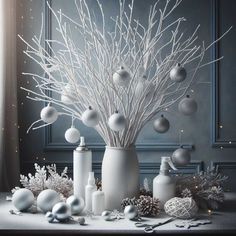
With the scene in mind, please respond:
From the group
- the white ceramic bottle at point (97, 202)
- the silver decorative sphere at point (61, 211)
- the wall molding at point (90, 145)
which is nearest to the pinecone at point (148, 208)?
the white ceramic bottle at point (97, 202)

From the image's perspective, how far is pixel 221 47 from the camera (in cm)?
255

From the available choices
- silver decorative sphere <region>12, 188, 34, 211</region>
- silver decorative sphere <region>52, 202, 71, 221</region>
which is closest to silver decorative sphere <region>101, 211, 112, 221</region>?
silver decorative sphere <region>52, 202, 71, 221</region>

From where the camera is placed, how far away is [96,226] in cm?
141

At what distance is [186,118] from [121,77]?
1108 millimetres

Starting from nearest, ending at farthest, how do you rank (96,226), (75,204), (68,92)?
(96,226) → (75,204) → (68,92)

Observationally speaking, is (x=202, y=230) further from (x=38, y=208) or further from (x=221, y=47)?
(x=221, y=47)

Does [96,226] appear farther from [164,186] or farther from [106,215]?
[164,186]

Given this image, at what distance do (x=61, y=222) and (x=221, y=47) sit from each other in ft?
4.92

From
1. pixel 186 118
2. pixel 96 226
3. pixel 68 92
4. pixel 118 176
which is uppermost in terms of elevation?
pixel 68 92

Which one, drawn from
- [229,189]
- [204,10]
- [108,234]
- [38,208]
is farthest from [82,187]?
[204,10]

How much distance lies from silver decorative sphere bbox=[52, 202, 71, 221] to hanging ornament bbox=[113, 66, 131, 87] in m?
0.43

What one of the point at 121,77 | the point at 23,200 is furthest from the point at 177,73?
the point at 23,200

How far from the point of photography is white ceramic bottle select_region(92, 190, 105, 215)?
1.54 meters

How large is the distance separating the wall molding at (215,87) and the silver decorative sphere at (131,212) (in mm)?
1180
